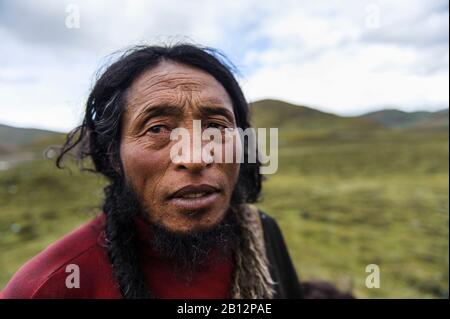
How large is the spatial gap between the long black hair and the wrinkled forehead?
0.07 metres

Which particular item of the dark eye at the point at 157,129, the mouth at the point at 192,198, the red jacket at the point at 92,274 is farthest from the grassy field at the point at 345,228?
the mouth at the point at 192,198

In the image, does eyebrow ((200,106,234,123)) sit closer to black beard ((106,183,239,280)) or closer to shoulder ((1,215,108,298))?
black beard ((106,183,239,280))

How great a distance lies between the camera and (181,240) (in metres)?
2.23

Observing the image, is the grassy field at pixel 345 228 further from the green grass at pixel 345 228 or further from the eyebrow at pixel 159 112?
the eyebrow at pixel 159 112

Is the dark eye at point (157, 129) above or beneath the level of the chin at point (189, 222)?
above

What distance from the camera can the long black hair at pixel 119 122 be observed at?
7.41ft

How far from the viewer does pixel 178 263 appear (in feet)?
7.68

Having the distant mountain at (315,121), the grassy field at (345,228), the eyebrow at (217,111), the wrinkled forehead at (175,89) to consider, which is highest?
the distant mountain at (315,121)

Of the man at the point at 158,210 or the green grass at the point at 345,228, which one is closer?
the man at the point at 158,210

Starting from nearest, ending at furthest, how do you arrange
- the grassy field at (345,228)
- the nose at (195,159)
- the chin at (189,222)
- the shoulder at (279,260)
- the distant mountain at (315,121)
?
the nose at (195,159) < the chin at (189,222) < the shoulder at (279,260) < the grassy field at (345,228) < the distant mountain at (315,121)
